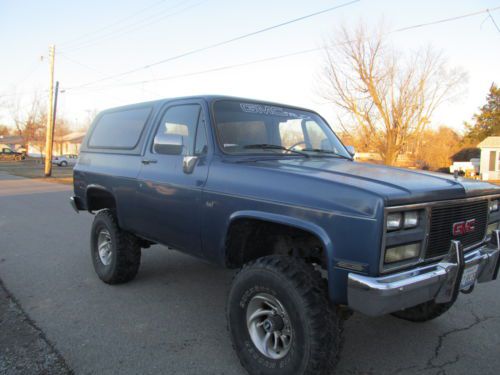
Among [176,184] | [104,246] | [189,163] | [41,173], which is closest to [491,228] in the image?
[189,163]

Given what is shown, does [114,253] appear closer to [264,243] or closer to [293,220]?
[264,243]

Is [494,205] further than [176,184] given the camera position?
No

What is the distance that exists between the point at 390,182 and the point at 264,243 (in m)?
1.18

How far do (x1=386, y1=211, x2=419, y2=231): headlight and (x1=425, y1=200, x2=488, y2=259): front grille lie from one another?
6.7 inches

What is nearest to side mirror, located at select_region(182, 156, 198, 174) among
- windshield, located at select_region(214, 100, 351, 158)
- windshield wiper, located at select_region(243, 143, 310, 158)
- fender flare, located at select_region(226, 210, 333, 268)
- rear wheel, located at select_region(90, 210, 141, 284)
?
windshield, located at select_region(214, 100, 351, 158)

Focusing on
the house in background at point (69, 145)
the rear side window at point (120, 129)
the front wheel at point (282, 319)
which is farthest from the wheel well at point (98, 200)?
the house in background at point (69, 145)

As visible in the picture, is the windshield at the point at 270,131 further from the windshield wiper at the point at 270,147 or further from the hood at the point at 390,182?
the hood at the point at 390,182

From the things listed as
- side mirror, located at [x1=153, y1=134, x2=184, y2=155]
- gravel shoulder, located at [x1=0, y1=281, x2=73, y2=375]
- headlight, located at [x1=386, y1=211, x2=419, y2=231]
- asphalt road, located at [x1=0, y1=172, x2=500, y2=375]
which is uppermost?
side mirror, located at [x1=153, y1=134, x2=184, y2=155]

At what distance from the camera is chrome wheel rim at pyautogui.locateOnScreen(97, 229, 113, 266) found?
4938 millimetres

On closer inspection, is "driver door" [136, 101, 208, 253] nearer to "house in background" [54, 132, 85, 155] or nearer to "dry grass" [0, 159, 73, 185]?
"dry grass" [0, 159, 73, 185]

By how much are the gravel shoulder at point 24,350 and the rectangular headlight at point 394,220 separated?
2.42 m

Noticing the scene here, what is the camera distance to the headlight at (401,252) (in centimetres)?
245

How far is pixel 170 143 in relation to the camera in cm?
349

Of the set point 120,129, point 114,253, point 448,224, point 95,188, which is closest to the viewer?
point 448,224
